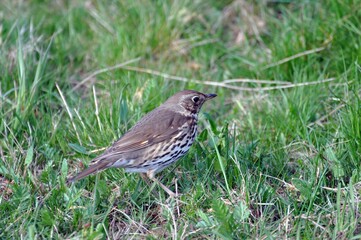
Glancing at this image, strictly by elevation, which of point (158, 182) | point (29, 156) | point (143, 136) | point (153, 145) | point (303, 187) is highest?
point (29, 156)

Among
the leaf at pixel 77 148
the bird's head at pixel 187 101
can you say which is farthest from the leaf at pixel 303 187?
the leaf at pixel 77 148

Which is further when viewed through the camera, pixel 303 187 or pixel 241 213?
pixel 303 187

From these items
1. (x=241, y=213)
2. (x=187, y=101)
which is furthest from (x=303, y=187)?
(x=187, y=101)

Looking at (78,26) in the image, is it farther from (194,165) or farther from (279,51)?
(194,165)

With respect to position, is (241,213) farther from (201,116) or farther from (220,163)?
(201,116)

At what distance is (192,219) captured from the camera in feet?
16.8

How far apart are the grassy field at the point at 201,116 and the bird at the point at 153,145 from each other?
139 mm

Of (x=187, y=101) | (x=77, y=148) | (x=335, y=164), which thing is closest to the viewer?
(x=335, y=164)

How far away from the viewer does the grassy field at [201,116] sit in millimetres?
5070

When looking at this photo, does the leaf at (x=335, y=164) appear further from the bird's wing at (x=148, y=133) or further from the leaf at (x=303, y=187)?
the bird's wing at (x=148, y=133)

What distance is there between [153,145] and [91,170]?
640mm

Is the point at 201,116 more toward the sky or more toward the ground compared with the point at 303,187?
more toward the sky

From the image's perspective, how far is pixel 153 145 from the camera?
18.9 feet

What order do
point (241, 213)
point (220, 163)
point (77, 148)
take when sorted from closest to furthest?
point (241, 213) → point (220, 163) → point (77, 148)
